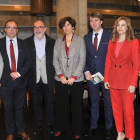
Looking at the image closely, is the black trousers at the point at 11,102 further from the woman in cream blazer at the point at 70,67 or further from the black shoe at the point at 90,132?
the black shoe at the point at 90,132

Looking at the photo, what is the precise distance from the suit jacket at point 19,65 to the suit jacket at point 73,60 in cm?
45

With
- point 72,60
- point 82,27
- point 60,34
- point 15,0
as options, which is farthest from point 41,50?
point 15,0

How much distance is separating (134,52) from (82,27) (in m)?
2.82

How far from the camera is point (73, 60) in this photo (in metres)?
3.31

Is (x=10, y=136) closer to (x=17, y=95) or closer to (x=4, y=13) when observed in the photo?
(x=17, y=95)

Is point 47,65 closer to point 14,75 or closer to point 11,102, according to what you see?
point 14,75

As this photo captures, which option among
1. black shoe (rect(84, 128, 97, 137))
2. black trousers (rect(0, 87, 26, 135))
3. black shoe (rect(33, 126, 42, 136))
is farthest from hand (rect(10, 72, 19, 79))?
black shoe (rect(84, 128, 97, 137))

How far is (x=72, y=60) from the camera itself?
10.8 ft

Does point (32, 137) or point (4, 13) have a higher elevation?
point (4, 13)

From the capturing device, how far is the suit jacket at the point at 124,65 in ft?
9.58

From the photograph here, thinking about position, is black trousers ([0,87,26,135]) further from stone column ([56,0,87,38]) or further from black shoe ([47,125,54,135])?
stone column ([56,0,87,38])

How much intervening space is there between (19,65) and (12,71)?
14 cm

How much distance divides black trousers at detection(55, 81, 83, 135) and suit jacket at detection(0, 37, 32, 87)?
1.77 ft

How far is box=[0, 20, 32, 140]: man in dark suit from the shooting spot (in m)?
3.19
